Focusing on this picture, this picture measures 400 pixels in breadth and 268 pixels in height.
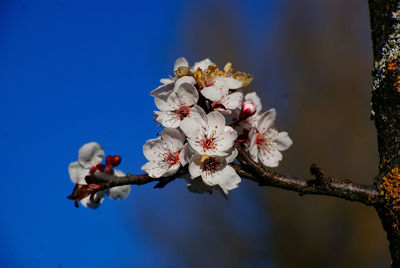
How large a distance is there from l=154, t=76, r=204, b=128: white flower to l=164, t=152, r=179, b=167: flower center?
9 cm

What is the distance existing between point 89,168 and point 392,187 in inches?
41.4

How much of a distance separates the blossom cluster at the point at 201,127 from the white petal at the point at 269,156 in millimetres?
101

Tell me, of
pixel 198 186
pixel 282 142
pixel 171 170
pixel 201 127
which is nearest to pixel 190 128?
pixel 201 127

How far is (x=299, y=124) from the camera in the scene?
20.2 feet

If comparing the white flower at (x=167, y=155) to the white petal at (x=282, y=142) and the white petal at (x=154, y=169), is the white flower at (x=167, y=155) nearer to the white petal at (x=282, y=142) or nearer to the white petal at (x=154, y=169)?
the white petal at (x=154, y=169)

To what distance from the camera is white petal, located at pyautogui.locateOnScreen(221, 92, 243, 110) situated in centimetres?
131

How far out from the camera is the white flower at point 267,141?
1429 millimetres

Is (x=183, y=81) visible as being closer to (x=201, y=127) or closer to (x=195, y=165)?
(x=201, y=127)

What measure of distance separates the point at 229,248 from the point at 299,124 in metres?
2.12

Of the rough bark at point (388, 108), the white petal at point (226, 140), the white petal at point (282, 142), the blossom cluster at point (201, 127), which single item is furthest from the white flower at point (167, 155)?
the rough bark at point (388, 108)

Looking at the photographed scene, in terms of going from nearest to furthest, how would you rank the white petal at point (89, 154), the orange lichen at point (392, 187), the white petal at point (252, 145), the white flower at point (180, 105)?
the orange lichen at point (392, 187), the white flower at point (180, 105), the white petal at point (252, 145), the white petal at point (89, 154)

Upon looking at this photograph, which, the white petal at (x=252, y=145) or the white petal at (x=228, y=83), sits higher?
the white petal at (x=228, y=83)

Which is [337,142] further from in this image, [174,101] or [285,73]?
[174,101]

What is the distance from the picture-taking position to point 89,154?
61.2 inches
